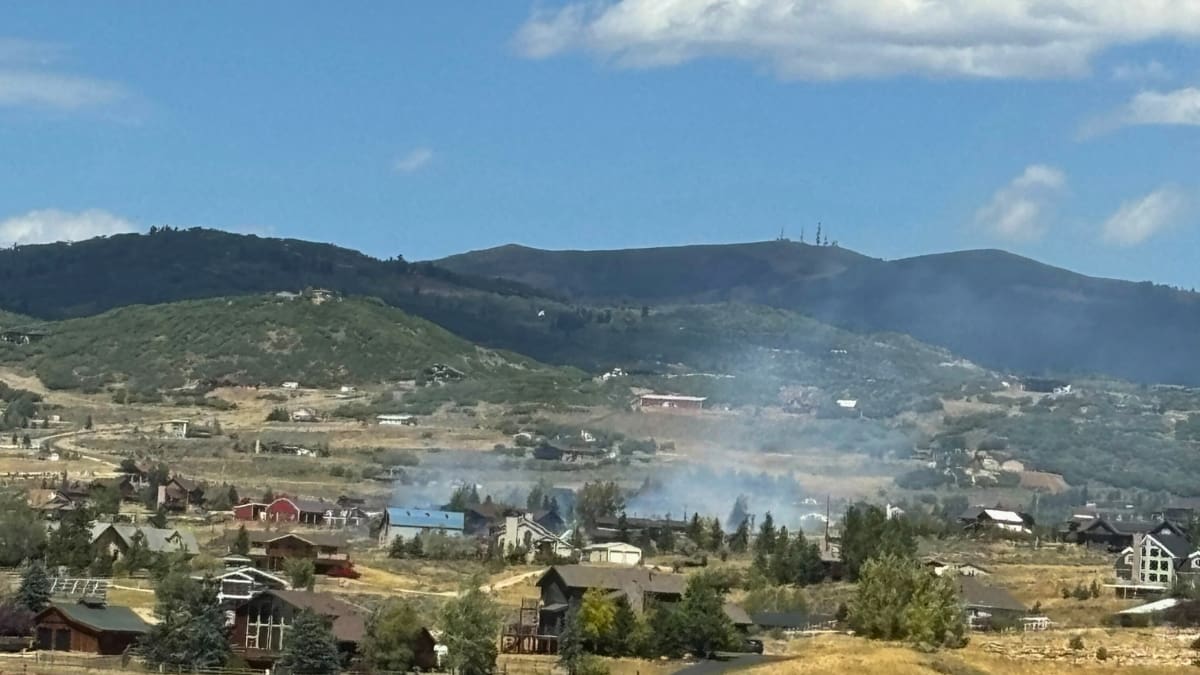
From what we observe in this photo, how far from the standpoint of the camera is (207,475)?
360 feet

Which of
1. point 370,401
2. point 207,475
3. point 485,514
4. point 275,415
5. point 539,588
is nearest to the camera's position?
point 539,588

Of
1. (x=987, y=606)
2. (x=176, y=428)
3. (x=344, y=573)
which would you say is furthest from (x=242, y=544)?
(x=176, y=428)

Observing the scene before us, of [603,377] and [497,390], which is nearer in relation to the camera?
[497,390]

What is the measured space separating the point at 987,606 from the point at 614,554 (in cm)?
1975

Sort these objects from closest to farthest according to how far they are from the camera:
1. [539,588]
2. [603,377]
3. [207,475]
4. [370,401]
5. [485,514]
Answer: [539,588] → [485,514] → [207,475] → [370,401] → [603,377]

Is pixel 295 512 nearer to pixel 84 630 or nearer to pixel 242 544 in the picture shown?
pixel 242 544

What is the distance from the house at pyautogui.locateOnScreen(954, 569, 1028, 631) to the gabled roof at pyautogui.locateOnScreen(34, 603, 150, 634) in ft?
71.1

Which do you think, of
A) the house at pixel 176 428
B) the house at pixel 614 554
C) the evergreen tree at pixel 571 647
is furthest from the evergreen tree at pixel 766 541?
the house at pixel 176 428

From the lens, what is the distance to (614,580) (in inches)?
2462

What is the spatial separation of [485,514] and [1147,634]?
38.6 meters

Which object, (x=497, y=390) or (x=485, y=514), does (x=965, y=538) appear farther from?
(x=497, y=390)

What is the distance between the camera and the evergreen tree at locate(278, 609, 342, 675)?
51500 mm

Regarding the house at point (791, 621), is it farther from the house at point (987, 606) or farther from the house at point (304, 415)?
the house at point (304, 415)

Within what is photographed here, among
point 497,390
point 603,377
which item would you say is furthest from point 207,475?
point 603,377
